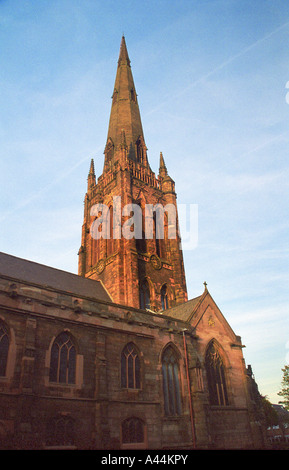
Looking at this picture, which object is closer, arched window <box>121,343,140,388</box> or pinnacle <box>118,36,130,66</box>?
arched window <box>121,343,140,388</box>

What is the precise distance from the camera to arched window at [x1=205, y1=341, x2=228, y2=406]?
75.1ft

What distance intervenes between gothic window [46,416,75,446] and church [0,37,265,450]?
0.13 feet

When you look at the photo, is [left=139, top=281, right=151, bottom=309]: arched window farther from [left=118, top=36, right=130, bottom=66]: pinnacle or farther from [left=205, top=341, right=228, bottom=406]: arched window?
[left=118, top=36, right=130, bottom=66]: pinnacle

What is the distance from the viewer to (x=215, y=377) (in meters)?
23.5

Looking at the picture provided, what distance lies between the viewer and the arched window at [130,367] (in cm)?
1897

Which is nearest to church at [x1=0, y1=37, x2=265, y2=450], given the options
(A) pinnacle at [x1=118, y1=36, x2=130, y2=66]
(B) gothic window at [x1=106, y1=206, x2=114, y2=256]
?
(B) gothic window at [x1=106, y1=206, x2=114, y2=256]

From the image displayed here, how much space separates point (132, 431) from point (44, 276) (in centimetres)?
1124

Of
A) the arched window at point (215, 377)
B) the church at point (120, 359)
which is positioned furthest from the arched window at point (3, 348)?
the arched window at point (215, 377)

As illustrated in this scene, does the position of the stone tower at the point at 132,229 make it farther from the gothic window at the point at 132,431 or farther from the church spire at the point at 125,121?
the gothic window at the point at 132,431

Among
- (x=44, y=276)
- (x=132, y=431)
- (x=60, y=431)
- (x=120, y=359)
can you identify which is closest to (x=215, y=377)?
(x=132, y=431)

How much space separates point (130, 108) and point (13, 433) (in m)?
39.0

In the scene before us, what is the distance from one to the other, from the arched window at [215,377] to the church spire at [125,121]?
22568 mm

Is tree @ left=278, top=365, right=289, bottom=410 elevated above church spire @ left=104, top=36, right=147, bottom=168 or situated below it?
below
